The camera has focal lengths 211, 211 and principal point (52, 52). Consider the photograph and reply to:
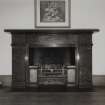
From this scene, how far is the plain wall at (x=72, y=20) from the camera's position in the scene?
5.57 m

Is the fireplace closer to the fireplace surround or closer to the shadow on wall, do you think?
the fireplace surround

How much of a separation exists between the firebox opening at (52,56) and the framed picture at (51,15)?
643 millimetres

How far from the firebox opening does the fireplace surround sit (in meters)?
0.33

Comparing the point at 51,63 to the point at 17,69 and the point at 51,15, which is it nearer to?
the point at 17,69

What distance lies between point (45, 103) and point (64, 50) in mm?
2182

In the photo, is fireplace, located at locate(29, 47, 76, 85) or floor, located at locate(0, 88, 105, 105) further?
fireplace, located at locate(29, 47, 76, 85)

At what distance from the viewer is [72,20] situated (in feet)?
18.3

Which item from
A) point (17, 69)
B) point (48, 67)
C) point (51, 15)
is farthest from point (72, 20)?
point (17, 69)

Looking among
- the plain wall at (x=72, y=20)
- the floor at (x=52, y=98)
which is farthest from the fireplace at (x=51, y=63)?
the floor at (x=52, y=98)

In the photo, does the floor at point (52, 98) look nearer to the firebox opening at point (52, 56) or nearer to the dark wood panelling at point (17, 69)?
the dark wood panelling at point (17, 69)

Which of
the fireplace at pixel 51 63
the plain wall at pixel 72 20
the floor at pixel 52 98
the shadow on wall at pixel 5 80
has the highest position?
the plain wall at pixel 72 20

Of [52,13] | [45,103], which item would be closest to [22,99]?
[45,103]

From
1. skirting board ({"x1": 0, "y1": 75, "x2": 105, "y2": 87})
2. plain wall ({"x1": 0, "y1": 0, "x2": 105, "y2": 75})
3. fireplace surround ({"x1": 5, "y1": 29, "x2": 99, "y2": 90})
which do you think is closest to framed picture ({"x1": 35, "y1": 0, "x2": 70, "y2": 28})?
plain wall ({"x1": 0, "y1": 0, "x2": 105, "y2": 75})

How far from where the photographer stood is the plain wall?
5.57 m
